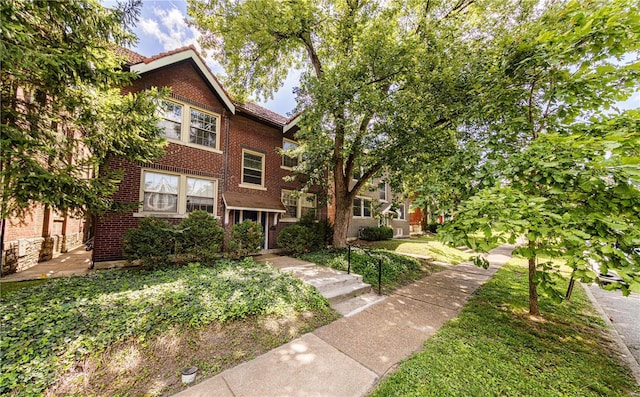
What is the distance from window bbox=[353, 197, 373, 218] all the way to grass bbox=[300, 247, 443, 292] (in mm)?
8592

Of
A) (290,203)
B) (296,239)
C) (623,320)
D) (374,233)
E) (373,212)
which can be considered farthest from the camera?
(374,233)

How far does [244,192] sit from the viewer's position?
11.1 m

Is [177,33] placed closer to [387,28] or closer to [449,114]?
[387,28]

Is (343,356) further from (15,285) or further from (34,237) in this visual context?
(34,237)

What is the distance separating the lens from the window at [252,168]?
37.0ft

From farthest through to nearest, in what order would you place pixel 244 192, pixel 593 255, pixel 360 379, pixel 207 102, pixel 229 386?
pixel 244 192
pixel 207 102
pixel 360 379
pixel 229 386
pixel 593 255

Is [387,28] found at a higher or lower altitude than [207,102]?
higher

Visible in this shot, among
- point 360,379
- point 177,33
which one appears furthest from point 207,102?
point 360,379

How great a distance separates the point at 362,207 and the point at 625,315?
14259mm

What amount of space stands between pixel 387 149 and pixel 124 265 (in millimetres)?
10134

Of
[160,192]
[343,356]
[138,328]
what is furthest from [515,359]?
[160,192]

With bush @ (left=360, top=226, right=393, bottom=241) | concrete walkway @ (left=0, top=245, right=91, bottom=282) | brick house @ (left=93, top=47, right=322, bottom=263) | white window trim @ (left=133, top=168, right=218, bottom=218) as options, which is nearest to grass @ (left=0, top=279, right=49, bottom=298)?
concrete walkway @ (left=0, top=245, right=91, bottom=282)

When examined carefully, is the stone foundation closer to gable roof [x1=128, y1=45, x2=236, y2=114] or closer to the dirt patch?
gable roof [x1=128, y1=45, x2=236, y2=114]

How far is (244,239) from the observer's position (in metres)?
9.00
